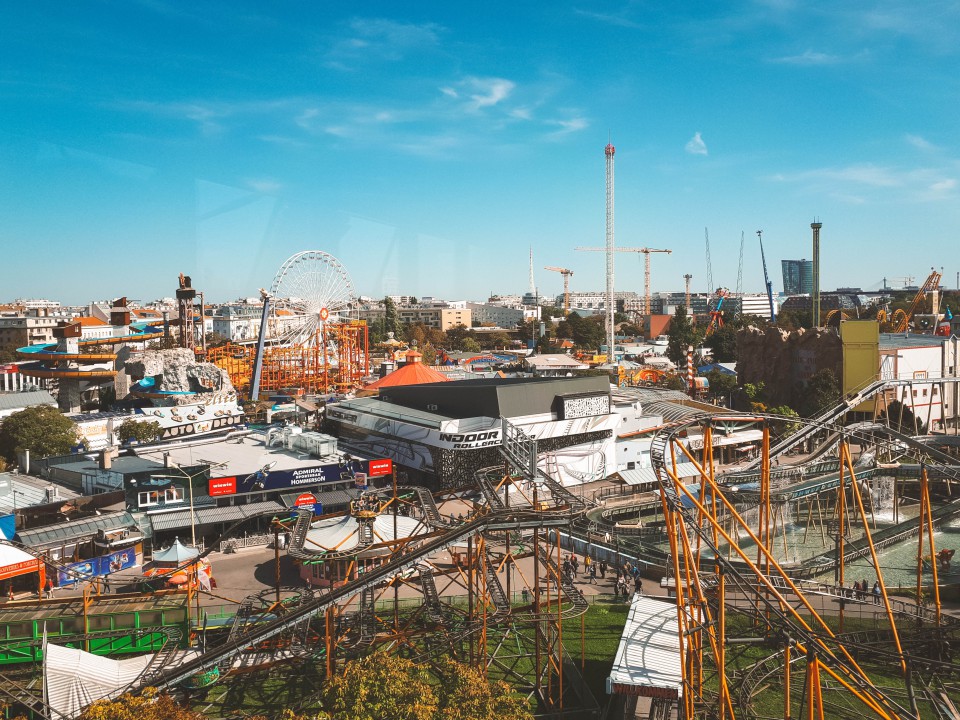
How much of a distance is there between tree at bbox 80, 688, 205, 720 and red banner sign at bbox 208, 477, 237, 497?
13138 millimetres

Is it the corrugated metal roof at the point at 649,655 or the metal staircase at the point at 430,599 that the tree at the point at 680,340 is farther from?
the metal staircase at the point at 430,599

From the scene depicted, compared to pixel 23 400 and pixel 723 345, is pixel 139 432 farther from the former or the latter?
pixel 723 345

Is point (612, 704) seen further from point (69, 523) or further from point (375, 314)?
point (375, 314)

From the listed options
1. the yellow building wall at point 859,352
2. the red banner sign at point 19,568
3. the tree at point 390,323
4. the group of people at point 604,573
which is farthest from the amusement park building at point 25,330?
the group of people at point 604,573

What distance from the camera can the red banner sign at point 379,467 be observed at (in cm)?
2536

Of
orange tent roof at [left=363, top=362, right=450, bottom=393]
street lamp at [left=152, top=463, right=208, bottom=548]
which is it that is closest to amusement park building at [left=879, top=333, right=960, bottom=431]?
orange tent roof at [left=363, top=362, right=450, bottom=393]

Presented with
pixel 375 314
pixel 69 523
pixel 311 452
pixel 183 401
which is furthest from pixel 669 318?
pixel 69 523

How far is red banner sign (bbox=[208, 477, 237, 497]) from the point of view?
859 inches

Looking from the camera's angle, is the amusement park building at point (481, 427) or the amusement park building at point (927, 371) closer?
the amusement park building at point (481, 427)

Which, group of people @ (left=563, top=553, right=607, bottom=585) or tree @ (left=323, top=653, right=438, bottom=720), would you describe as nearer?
tree @ (left=323, top=653, right=438, bottom=720)

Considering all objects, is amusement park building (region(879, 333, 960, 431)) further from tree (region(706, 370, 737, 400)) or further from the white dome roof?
the white dome roof

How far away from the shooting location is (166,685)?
10.8 meters

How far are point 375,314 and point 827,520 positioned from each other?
104 metres

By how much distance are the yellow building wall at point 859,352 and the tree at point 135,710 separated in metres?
37.7
